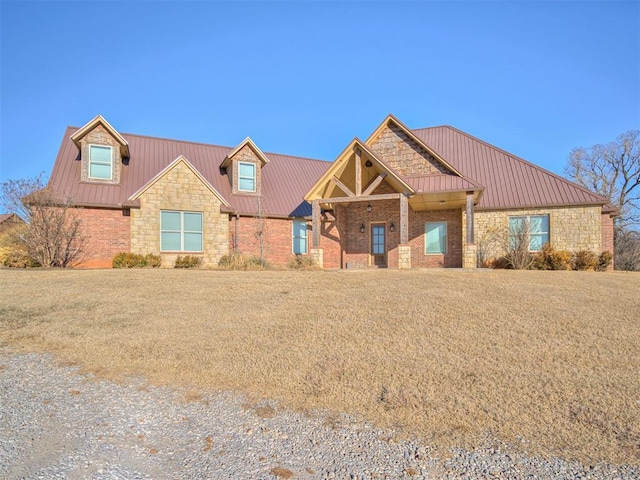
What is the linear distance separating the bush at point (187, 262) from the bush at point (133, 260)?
86 cm

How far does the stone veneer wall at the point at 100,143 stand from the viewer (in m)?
17.4

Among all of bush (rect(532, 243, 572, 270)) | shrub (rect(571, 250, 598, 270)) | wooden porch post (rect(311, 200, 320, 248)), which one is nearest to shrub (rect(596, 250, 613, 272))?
shrub (rect(571, 250, 598, 270))

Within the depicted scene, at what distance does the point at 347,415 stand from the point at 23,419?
329 cm

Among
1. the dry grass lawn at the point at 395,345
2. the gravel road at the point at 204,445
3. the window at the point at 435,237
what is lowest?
the gravel road at the point at 204,445

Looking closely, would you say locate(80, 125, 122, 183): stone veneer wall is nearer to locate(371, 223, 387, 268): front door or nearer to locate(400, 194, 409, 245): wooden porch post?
locate(371, 223, 387, 268): front door

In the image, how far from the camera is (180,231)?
1741 cm

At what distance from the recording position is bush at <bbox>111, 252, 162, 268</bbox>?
51.5 feet

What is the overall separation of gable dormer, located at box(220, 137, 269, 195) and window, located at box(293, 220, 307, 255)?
252 cm

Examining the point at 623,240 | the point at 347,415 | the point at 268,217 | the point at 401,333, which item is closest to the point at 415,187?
the point at 268,217

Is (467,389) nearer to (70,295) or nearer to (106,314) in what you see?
(106,314)

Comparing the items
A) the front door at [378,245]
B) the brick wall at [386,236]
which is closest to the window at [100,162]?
the brick wall at [386,236]

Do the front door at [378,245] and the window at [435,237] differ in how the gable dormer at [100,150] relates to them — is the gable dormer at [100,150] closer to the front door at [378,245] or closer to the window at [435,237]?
the front door at [378,245]

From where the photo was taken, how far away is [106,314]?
815 cm

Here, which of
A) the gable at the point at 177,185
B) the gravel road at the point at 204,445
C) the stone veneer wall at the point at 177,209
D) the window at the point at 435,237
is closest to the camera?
the gravel road at the point at 204,445
